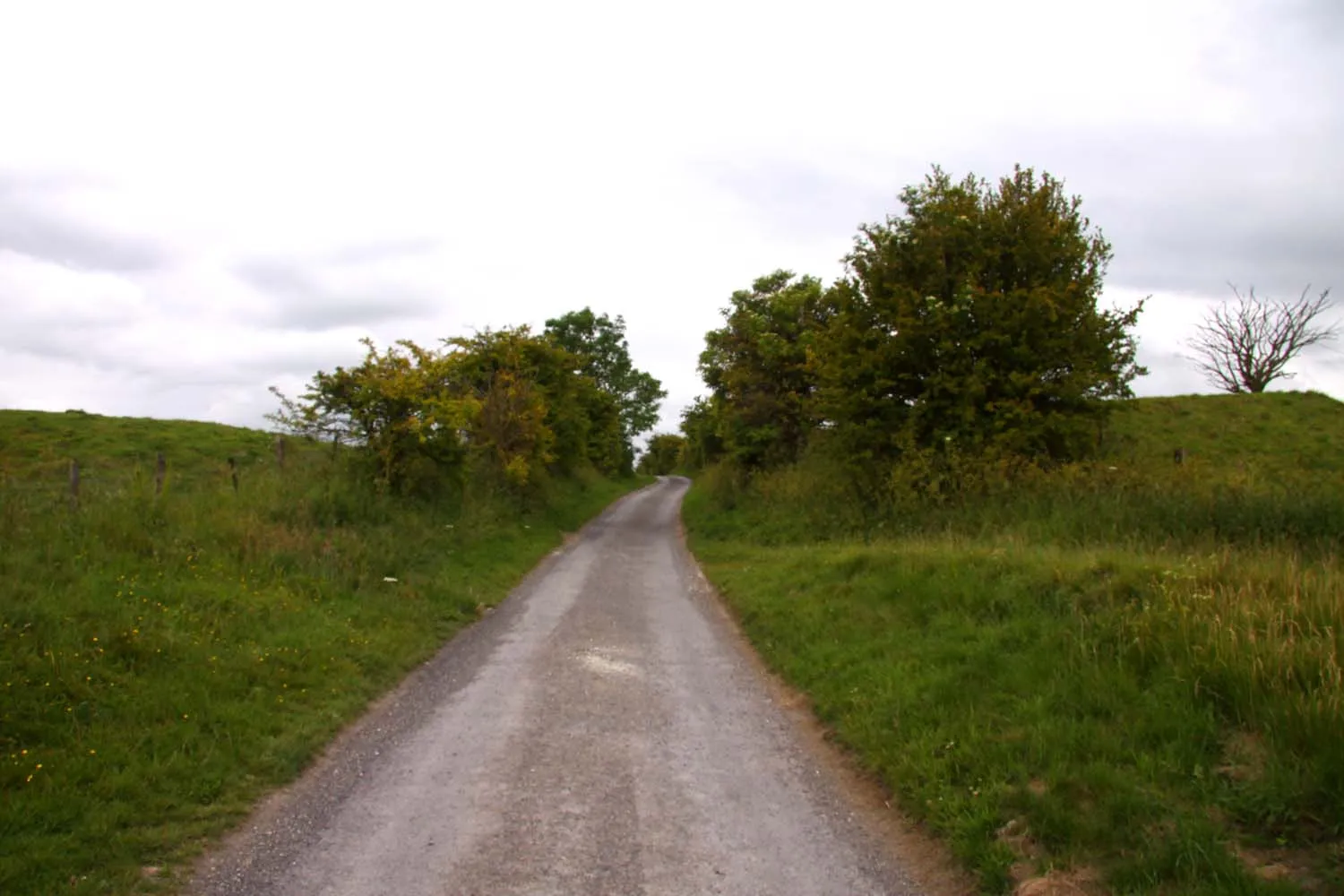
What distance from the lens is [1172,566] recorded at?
762 centimetres

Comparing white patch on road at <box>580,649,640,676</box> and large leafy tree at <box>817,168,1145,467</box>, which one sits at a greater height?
large leafy tree at <box>817,168,1145,467</box>

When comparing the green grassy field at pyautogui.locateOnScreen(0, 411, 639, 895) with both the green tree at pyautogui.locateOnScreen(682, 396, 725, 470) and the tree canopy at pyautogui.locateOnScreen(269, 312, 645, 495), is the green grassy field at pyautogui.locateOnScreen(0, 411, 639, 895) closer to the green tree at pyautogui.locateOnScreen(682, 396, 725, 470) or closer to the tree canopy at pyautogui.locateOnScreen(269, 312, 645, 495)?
the tree canopy at pyautogui.locateOnScreen(269, 312, 645, 495)

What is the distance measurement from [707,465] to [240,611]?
31.8 metres

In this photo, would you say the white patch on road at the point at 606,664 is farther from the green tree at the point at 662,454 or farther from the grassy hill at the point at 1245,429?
the green tree at the point at 662,454

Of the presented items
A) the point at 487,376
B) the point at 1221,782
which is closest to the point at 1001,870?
the point at 1221,782

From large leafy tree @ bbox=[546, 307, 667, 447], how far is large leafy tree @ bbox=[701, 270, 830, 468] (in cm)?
1891

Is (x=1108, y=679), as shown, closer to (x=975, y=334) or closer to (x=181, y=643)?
(x=181, y=643)

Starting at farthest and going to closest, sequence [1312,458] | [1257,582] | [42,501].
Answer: [1312,458]
[42,501]
[1257,582]

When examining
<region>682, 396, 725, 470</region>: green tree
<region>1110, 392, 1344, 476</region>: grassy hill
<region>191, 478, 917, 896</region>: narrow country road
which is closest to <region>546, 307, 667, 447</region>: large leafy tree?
<region>682, 396, 725, 470</region>: green tree

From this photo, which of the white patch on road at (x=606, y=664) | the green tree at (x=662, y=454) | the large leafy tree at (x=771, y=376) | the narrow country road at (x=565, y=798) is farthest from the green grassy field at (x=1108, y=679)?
the green tree at (x=662, y=454)

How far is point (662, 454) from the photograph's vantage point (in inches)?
4382

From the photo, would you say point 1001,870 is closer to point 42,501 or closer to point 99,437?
point 42,501

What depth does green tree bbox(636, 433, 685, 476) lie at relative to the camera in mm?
109688

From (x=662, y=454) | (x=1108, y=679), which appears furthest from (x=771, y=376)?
(x=662, y=454)
